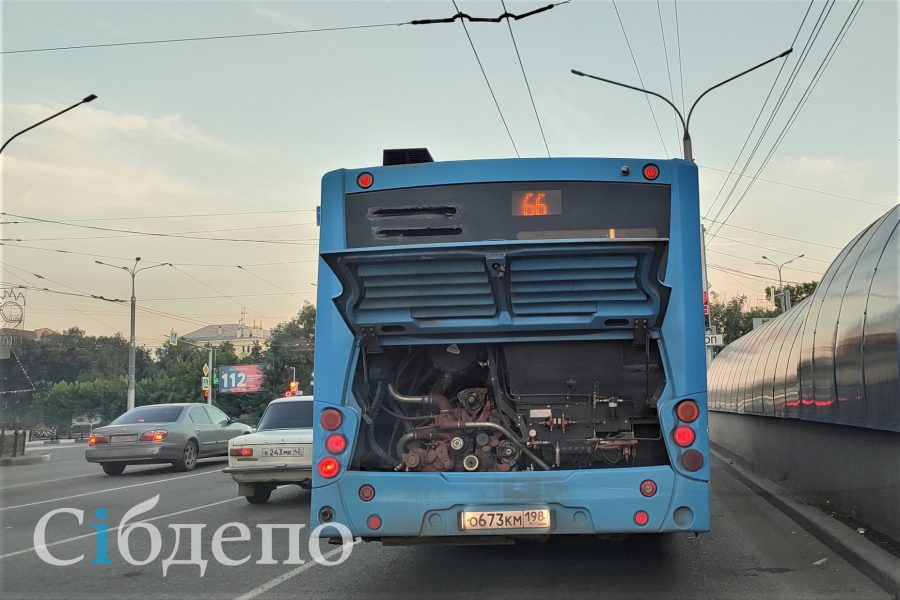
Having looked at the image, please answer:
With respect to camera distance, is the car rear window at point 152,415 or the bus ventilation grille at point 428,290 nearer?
the bus ventilation grille at point 428,290

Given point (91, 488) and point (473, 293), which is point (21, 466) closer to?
point (91, 488)

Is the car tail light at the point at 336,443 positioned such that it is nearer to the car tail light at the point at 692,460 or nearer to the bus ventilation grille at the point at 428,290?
the bus ventilation grille at the point at 428,290

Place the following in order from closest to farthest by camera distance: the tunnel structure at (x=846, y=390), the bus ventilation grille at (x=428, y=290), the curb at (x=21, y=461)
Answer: the bus ventilation grille at (x=428, y=290) → the tunnel structure at (x=846, y=390) → the curb at (x=21, y=461)

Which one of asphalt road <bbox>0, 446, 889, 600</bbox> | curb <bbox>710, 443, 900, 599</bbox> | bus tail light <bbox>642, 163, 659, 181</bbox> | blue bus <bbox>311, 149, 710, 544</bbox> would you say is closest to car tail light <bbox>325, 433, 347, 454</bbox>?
blue bus <bbox>311, 149, 710, 544</bbox>

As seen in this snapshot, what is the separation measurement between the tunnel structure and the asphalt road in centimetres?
73

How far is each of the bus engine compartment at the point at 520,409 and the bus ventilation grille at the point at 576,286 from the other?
414 millimetres

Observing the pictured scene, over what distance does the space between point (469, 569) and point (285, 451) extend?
470cm

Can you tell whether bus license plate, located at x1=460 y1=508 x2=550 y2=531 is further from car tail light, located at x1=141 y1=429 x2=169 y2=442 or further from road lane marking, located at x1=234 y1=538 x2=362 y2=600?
car tail light, located at x1=141 y1=429 x2=169 y2=442

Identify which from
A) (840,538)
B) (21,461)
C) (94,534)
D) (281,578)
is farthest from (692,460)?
(21,461)

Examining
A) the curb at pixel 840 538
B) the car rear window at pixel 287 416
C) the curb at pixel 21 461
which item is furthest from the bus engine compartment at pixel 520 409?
the curb at pixel 21 461

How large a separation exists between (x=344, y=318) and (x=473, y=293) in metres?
0.97

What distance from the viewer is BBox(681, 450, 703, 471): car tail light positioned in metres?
5.72

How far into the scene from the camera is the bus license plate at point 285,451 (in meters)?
11.2

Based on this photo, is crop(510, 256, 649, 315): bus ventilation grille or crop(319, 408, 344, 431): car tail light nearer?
crop(510, 256, 649, 315): bus ventilation grille
